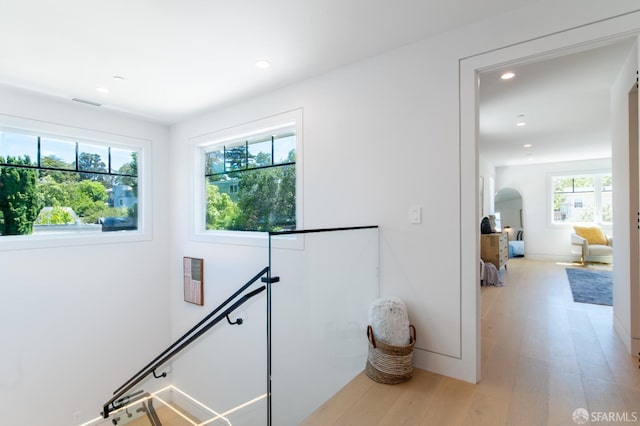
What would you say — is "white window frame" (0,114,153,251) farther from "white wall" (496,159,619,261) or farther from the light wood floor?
"white wall" (496,159,619,261)

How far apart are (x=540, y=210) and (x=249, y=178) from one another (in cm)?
808

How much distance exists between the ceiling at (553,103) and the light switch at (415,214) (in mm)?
1076

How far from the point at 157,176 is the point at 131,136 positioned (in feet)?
2.07

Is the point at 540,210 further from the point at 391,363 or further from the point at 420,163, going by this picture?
the point at 391,363

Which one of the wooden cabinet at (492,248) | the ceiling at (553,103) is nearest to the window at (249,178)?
the ceiling at (553,103)

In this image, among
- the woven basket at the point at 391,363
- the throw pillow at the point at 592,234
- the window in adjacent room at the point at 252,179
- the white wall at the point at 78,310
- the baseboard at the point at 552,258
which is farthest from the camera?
the baseboard at the point at 552,258

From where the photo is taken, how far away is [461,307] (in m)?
2.21

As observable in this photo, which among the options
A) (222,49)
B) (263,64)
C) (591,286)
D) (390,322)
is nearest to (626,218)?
(390,322)

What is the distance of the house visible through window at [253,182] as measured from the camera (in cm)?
355

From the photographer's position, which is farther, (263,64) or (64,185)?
(64,185)

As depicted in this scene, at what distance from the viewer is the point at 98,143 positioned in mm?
4066

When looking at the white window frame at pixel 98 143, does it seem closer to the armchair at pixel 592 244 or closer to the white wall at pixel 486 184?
the white wall at pixel 486 184

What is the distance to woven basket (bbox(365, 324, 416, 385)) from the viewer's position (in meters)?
2.12

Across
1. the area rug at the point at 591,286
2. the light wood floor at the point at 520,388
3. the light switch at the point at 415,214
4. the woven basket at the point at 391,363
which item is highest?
the light switch at the point at 415,214
